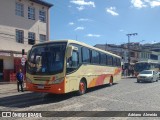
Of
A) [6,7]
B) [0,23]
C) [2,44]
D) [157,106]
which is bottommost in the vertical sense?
[157,106]

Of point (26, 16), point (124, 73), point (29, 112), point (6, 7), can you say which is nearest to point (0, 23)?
point (6, 7)

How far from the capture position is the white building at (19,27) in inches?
1174

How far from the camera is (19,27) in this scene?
31.9 meters

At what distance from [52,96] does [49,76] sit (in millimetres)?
2570

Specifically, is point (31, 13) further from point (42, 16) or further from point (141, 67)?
point (141, 67)

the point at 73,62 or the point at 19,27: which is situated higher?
the point at 19,27

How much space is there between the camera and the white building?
97.8 ft

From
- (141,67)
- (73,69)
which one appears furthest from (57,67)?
Answer: (141,67)

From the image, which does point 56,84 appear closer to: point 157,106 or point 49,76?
point 49,76

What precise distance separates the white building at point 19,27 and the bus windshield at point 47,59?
14.0 m

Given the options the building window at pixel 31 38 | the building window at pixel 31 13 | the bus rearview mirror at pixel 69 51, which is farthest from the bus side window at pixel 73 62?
the building window at pixel 31 13

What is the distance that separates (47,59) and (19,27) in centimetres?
1827

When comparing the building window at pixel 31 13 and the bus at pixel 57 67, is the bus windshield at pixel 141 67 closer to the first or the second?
the building window at pixel 31 13

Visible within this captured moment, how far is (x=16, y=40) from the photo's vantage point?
103ft
